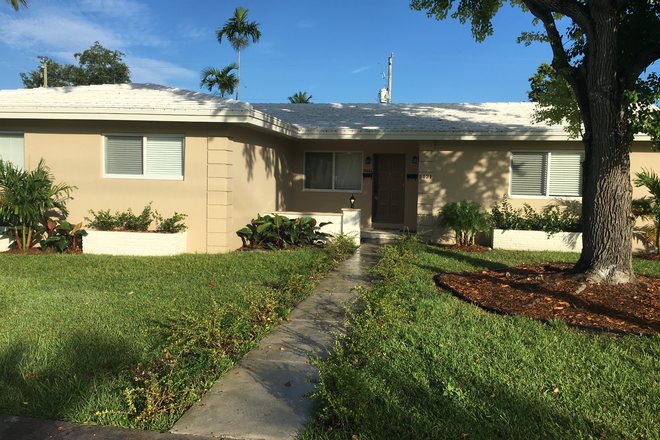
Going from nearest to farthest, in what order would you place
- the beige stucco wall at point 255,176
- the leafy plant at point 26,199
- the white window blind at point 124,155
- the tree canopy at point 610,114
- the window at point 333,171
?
the tree canopy at point 610,114 < the leafy plant at point 26,199 < the beige stucco wall at point 255,176 < the white window blind at point 124,155 < the window at point 333,171

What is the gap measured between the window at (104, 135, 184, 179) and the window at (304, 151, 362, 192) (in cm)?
438

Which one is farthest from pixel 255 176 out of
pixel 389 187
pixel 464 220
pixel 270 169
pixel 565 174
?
pixel 565 174

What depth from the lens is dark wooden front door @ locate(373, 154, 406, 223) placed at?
1329cm

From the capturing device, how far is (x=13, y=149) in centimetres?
1038

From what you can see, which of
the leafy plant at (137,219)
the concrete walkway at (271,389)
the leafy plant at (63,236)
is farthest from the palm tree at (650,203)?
the leafy plant at (63,236)

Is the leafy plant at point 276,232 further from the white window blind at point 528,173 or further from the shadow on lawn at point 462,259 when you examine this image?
the white window blind at point 528,173

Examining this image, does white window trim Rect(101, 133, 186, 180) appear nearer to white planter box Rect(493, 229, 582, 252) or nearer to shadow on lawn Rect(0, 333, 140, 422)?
shadow on lawn Rect(0, 333, 140, 422)

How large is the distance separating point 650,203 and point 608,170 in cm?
539

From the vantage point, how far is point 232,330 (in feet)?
14.0

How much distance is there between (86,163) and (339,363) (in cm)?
856

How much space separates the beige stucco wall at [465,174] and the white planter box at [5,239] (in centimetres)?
893

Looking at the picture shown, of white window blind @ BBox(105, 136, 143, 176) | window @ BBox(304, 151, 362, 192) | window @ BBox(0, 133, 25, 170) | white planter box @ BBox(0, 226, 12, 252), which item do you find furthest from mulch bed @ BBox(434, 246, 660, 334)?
window @ BBox(0, 133, 25, 170)

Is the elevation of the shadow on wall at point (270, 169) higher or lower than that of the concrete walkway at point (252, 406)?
higher

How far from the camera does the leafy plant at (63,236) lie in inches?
373
